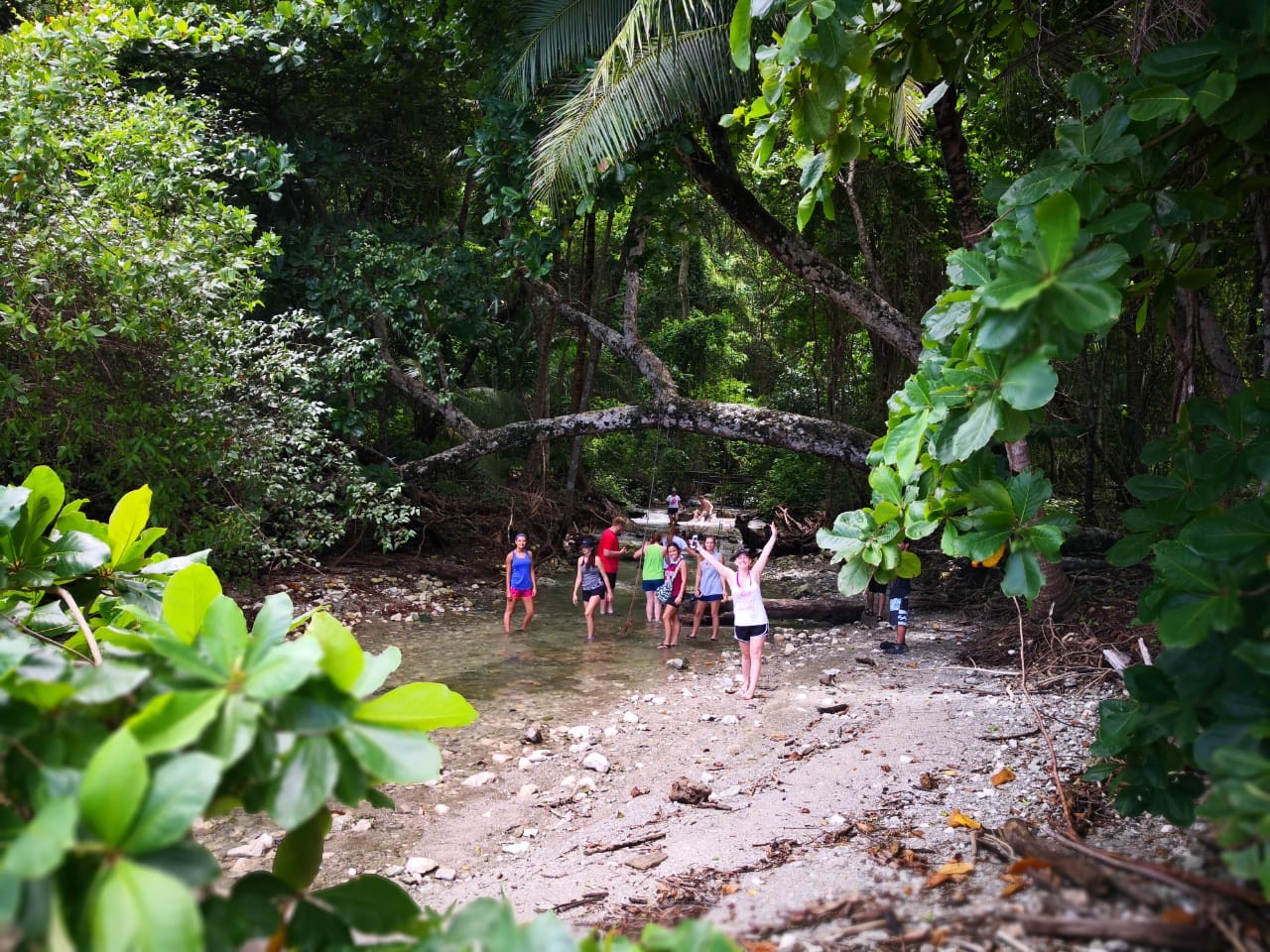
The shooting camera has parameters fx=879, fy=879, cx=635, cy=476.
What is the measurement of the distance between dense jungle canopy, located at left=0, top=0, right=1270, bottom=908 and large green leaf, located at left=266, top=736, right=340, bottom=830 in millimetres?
1253

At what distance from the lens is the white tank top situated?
7.95m

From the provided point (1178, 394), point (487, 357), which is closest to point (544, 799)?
point (1178, 394)

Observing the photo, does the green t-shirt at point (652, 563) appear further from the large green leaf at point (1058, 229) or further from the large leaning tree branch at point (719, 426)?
the large green leaf at point (1058, 229)

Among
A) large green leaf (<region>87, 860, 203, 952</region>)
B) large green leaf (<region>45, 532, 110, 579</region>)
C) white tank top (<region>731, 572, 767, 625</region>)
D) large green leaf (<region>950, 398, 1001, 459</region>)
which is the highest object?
large green leaf (<region>950, 398, 1001, 459</region>)

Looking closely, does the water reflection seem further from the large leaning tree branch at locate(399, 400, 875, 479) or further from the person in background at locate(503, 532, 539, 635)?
the large leaning tree branch at locate(399, 400, 875, 479)

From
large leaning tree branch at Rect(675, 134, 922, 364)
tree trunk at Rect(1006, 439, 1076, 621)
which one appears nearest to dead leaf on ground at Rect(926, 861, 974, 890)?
tree trunk at Rect(1006, 439, 1076, 621)

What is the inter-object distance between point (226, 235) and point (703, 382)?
14363mm

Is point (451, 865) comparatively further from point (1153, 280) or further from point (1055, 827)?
point (1153, 280)

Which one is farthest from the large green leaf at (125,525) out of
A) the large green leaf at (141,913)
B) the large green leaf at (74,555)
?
the large green leaf at (141,913)

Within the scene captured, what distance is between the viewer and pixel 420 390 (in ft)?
42.1

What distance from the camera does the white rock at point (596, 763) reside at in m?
6.11

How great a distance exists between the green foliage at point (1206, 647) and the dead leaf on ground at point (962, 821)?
70 cm

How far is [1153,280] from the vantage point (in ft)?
8.50

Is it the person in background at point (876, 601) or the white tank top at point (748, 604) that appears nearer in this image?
the white tank top at point (748, 604)
